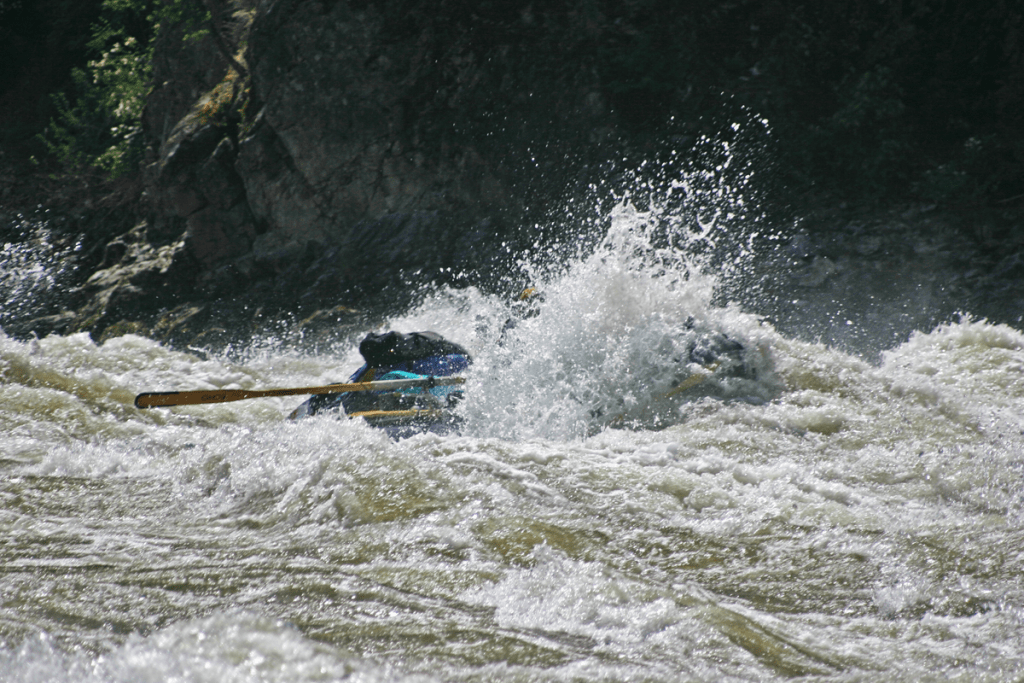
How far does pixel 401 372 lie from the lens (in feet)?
15.9

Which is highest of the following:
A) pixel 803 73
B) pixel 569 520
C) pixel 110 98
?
pixel 110 98

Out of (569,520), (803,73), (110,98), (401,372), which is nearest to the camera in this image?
(569,520)

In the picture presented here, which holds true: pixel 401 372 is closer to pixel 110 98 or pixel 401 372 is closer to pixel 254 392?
pixel 254 392

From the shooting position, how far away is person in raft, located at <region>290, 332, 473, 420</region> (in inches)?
181

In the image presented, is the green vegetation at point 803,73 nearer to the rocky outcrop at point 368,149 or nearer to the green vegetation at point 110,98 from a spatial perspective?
the rocky outcrop at point 368,149

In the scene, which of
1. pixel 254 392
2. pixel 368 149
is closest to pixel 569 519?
pixel 254 392

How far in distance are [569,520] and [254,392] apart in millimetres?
2153

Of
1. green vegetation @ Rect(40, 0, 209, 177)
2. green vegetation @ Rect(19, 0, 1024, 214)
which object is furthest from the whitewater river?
green vegetation @ Rect(40, 0, 209, 177)

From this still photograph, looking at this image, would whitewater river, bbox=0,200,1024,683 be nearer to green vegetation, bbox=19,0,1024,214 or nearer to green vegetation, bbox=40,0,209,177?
green vegetation, bbox=19,0,1024,214

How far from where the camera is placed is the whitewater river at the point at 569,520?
214 cm

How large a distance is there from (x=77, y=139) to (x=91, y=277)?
3.74 m

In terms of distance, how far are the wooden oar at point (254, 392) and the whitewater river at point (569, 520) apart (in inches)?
8.4

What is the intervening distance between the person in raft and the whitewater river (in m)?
0.20

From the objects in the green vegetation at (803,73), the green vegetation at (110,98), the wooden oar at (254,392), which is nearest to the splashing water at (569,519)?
the wooden oar at (254,392)
